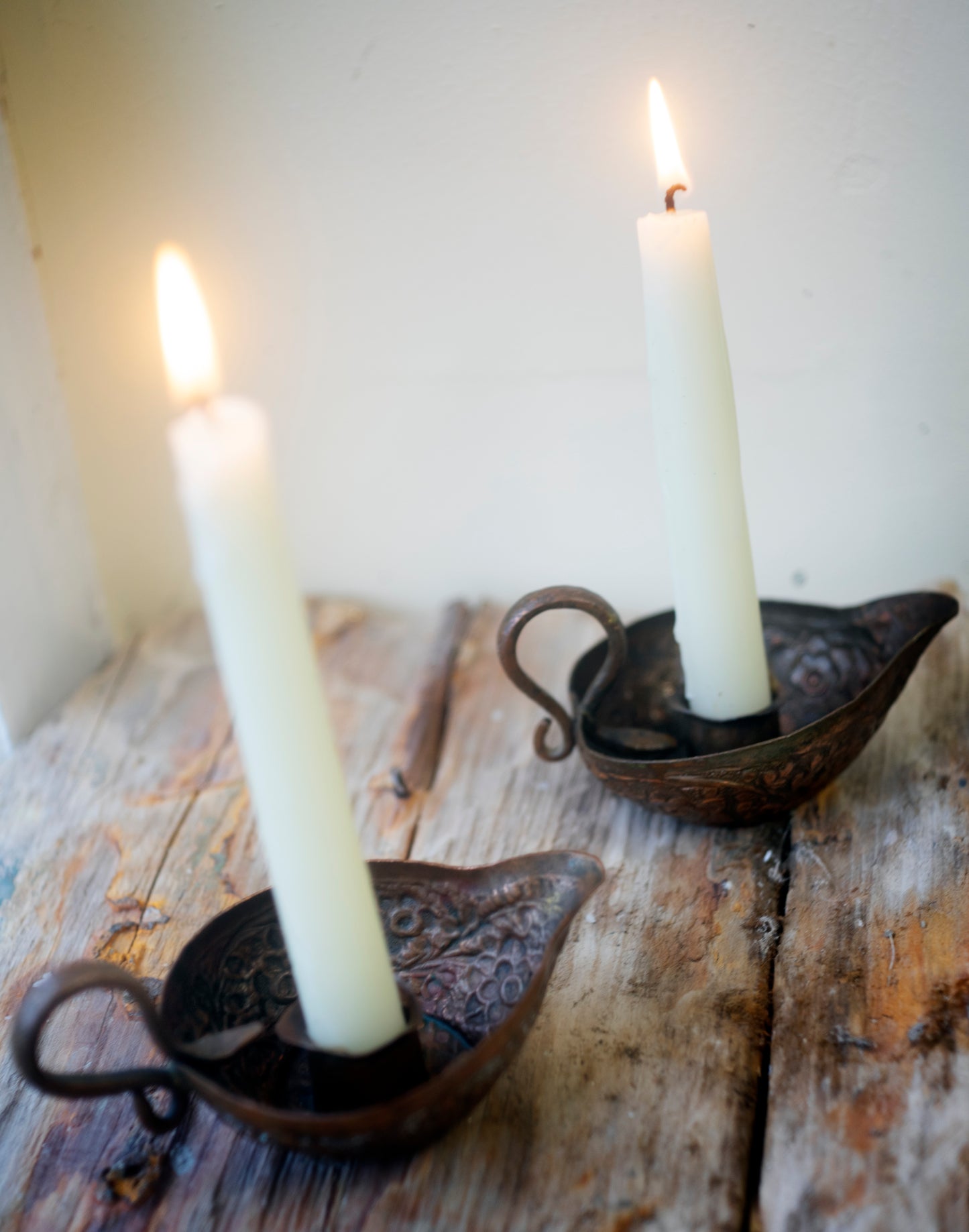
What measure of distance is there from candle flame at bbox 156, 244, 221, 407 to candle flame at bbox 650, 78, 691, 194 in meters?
0.33

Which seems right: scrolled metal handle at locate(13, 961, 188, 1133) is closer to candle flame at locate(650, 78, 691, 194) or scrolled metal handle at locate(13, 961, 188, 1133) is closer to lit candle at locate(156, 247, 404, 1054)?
lit candle at locate(156, 247, 404, 1054)

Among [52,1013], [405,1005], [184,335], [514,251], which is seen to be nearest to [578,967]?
[405,1005]

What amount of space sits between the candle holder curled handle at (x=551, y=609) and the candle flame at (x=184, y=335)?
29 centimetres

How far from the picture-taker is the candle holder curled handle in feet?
2.19

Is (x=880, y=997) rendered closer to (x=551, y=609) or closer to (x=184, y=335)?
(x=551, y=609)

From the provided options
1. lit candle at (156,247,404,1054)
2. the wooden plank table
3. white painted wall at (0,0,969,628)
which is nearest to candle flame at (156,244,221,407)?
lit candle at (156,247,404,1054)

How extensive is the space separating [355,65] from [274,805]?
0.66 m

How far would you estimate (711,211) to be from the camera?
0.85 metres

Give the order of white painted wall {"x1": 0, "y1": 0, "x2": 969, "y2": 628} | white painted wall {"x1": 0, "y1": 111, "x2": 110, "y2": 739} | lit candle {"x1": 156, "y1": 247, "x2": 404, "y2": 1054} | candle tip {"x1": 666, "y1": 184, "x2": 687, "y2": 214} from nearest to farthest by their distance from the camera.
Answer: lit candle {"x1": 156, "y1": 247, "x2": 404, "y2": 1054} → candle tip {"x1": 666, "y1": 184, "x2": 687, "y2": 214} → white painted wall {"x1": 0, "y1": 0, "x2": 969, "y2": 628} → white painted wall {"x1": 0, "y1": 111, "x2": 110, "y2": 739}

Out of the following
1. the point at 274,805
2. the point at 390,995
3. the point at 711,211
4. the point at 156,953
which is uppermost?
the point at 711,211

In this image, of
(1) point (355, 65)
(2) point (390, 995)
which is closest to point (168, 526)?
(1) point (355, 65)

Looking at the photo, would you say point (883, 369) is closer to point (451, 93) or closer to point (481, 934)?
point (451, 93)

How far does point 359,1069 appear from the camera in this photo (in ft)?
1.62

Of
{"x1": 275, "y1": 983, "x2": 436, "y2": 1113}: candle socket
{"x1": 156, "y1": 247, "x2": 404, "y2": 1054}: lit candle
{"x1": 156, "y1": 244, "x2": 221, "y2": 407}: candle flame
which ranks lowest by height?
{"x1": 275, "y1": 983, "x2": 436, "y2": 1113}: candle socket
